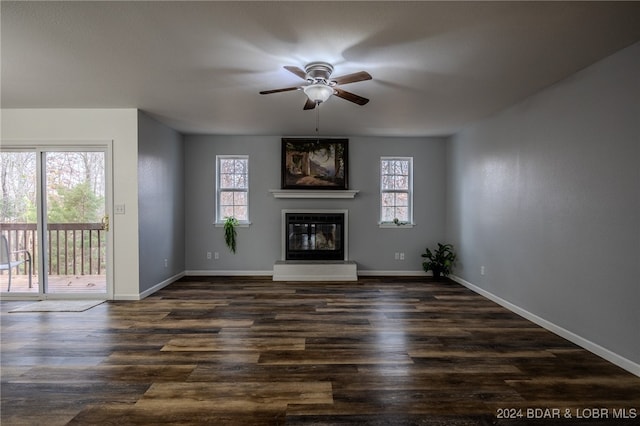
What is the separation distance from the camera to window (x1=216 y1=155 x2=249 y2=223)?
20.3 feet

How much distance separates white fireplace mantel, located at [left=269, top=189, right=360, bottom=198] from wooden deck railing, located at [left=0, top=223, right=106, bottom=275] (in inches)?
109

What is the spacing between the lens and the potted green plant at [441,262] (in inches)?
229

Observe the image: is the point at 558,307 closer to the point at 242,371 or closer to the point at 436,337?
the point at 436,337

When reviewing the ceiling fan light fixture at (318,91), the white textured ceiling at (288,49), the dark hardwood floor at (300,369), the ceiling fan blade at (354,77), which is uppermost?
the white textured ceiling at (288,49)

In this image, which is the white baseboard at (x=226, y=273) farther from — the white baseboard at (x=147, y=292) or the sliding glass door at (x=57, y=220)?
the sliding glass door at (x=57, y=220)

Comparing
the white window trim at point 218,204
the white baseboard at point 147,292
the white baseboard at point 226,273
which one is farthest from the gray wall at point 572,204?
the white baseboard at point 147,292

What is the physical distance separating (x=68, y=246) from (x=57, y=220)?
38 cm

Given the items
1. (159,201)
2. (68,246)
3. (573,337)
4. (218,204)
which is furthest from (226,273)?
(573,337)

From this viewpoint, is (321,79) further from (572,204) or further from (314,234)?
(314,234)

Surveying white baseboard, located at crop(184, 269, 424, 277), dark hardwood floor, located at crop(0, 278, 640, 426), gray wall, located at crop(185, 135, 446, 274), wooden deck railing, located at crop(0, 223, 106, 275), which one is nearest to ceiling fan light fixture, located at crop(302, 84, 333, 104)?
dark hardwood floor, located at crop(0, 278, 640, 426)

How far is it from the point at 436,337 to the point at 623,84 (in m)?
2.61

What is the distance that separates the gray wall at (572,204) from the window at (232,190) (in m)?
4.01

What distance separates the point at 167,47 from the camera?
266cm

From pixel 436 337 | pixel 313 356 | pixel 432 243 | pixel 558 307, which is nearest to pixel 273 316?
pixel 313 356
